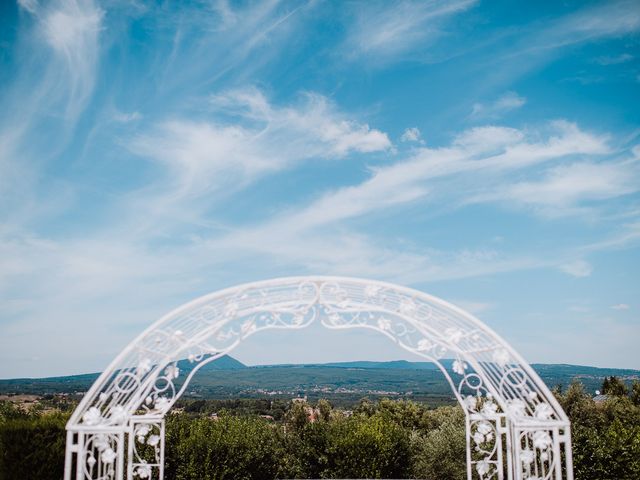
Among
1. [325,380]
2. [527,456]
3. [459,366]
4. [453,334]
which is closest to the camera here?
[527,456]

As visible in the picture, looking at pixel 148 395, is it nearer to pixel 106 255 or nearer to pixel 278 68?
pixel 106 255

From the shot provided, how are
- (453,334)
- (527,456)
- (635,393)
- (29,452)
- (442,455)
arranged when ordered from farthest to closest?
(635,393)
(442,455)
(29,452)
(453,334)
(527,456)

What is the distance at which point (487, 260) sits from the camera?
1219 cm

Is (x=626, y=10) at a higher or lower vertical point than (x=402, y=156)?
higher

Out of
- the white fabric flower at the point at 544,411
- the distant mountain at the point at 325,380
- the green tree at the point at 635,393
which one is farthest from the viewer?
the distant mountain at the point at 325,380

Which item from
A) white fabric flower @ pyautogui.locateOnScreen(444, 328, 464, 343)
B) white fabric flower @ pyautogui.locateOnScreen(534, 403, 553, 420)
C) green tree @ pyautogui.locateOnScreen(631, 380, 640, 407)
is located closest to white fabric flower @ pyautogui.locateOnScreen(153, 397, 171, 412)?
white fabric flower @ pyautogui.locateOnScreen(444, 328, 464, 343)

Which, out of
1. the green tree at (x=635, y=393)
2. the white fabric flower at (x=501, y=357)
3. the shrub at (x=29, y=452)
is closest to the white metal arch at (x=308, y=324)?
the white fabric flower at (x=501, y=357)

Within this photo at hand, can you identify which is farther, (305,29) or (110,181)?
(110,181)

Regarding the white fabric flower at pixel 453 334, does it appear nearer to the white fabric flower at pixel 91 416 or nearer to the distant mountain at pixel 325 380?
the white fabric flower at pixel 91 416

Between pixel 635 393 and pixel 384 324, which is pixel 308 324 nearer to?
pixel 384 324

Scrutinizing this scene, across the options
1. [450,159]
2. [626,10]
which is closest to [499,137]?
[450,159]

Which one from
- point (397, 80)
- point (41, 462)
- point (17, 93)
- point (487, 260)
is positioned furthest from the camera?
point (487, 260)

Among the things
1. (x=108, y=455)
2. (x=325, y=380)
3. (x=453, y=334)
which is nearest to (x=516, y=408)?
(x=453, y=334)

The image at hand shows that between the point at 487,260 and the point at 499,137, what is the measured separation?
3.29m
